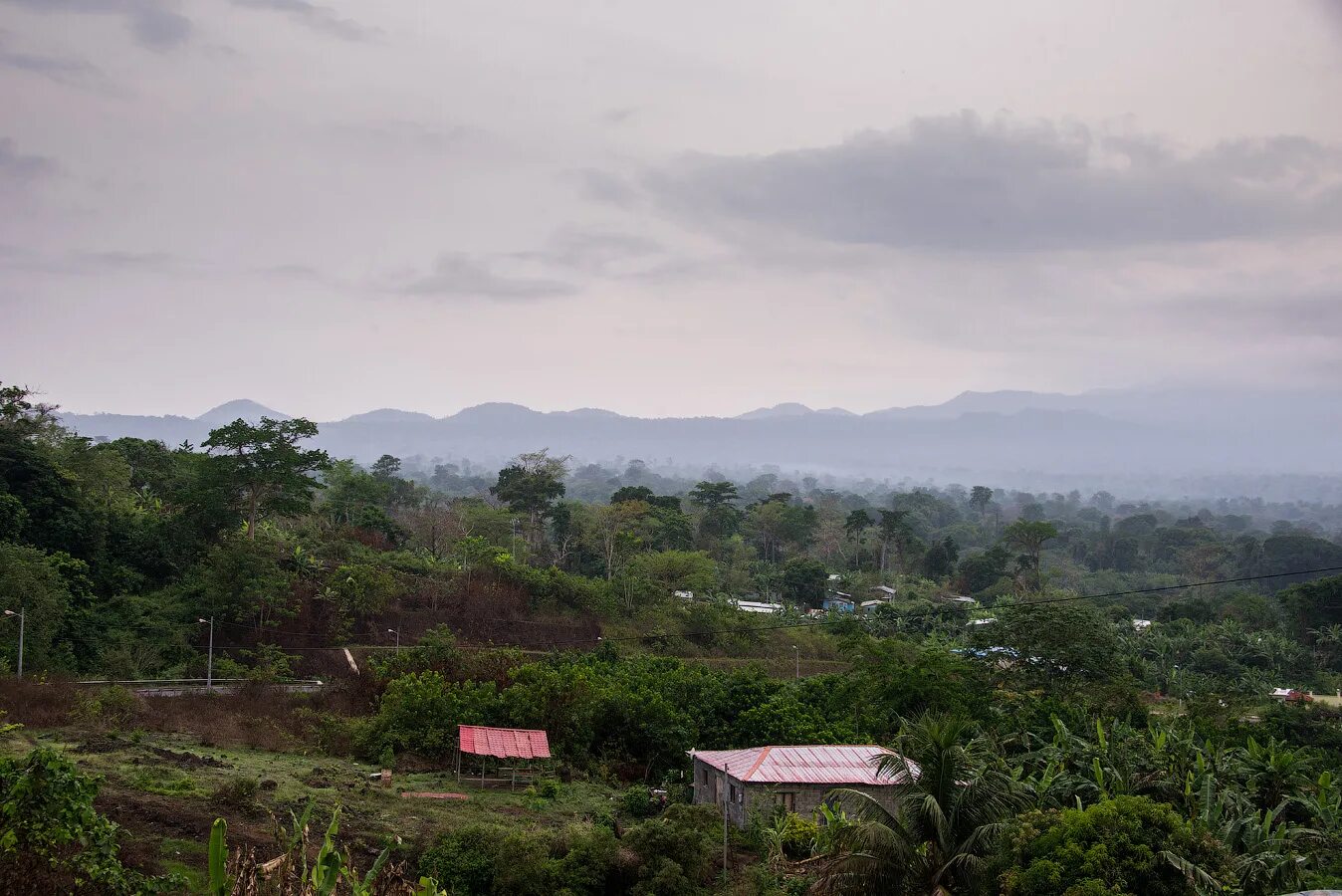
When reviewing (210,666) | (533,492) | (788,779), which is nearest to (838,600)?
(533,492)

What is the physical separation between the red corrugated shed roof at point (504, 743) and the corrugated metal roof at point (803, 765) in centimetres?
360

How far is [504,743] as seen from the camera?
71.3 ft

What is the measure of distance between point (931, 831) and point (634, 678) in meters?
15.5

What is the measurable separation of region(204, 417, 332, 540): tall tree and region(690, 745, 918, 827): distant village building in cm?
2108

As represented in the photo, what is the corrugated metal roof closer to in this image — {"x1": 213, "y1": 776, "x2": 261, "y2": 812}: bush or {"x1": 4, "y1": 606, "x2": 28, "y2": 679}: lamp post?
{"x1": 213, "y1": 776, "x2": 261, "y2": 812}: bush

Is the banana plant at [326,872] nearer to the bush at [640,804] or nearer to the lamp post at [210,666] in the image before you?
the bush at [640,804]

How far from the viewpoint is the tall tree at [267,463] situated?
35438 mm

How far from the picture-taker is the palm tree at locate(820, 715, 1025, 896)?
11.8 m

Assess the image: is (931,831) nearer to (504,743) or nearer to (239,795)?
(239,795)

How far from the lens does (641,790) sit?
2045cm

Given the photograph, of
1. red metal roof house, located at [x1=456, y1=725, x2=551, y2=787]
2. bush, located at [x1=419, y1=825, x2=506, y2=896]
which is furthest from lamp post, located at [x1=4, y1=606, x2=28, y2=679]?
bush, located at [x1=419, y1=825, x2=506, y2=896]

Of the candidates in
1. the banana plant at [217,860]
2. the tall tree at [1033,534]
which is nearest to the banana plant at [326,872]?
the banana plant at [217,860]

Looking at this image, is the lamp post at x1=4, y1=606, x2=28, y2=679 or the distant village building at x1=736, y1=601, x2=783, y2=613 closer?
the lamp post at x1=4, y1=606, x2=28, y2=679

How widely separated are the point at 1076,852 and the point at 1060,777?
7.84m
